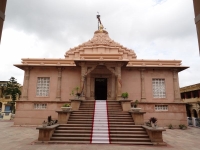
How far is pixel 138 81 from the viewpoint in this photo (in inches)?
585

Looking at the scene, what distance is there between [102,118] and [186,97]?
23.7m

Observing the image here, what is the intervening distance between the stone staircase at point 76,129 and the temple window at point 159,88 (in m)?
6.87

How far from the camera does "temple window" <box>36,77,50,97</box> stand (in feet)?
47.9

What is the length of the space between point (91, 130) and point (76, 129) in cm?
82

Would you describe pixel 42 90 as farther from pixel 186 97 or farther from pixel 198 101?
pixel 186 97

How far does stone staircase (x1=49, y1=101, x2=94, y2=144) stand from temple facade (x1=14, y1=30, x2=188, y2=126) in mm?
3849

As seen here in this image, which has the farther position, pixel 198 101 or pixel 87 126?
pixel 198 101

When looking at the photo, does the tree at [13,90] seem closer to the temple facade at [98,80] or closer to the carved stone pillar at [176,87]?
the temple facade at [98,80]

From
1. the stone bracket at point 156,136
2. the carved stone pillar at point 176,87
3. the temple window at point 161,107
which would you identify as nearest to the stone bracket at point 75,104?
the stone bracket at point 156,136

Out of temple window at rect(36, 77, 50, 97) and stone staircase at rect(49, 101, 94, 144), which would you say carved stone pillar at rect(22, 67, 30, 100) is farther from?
stone staircase at rect(49, 101, 94, 144)

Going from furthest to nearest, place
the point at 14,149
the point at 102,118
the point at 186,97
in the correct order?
1. the point at 186,97
2. the point at 102,118
3. the point at 14,149

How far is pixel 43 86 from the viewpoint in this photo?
48.3 feet

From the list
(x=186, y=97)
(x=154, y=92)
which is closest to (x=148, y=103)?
(x=154, y=92)

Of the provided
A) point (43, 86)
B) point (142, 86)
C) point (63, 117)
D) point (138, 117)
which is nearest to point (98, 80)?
point (142, 86)
